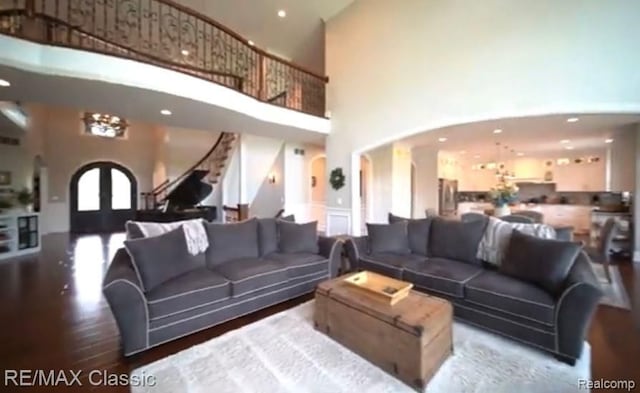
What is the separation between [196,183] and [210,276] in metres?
5.17

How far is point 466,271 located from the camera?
3451mm

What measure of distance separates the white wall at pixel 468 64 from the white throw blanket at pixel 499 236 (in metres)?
2.15

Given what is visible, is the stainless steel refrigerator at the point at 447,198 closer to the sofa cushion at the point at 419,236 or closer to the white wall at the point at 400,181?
the white wall at the point at 400,181

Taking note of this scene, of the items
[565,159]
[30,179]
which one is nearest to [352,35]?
[565,159]

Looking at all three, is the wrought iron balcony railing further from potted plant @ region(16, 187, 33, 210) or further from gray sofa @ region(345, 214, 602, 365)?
gray sofa @ region(345, 214, 602, 365)

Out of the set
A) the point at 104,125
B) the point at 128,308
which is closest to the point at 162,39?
the point at 104,125

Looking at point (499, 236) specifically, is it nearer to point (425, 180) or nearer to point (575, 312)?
point (575, 312)

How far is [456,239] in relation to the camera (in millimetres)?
3967

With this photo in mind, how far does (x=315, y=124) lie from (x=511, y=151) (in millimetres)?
6858

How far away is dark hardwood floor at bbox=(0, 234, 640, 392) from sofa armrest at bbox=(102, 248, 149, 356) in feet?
0.51

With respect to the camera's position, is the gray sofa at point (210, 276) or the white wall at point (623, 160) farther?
the white wall at point (623, 160)

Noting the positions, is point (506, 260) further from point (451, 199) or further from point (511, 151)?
point (511, 151)

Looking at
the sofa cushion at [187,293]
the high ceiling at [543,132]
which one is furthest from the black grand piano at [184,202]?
the high ceiling at [543,132]

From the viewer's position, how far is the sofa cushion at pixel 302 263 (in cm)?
382
